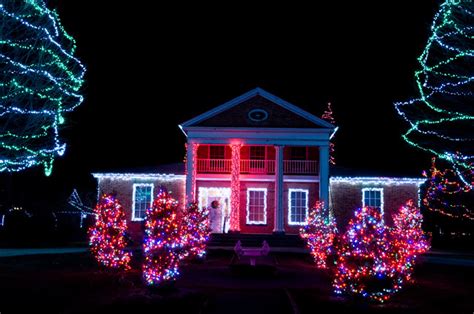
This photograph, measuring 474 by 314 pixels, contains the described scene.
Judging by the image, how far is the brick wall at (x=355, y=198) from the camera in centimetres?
2955

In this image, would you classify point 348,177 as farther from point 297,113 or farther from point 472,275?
point 472,275

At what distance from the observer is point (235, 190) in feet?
94.3

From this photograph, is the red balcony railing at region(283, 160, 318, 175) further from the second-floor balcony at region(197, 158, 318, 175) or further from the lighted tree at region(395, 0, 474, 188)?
the lighted tree at region(395, 0, 474, 188)

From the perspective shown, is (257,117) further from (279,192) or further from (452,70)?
(452,70)

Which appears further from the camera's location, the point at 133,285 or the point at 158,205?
the point at 133,285

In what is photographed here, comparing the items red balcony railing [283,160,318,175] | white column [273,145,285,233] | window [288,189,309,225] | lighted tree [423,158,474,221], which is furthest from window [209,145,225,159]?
lighted tree [423,158,474,221]

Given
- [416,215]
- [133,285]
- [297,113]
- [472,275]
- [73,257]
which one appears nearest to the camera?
[133,285]

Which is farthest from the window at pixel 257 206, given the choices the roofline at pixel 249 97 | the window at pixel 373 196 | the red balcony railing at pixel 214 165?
the window at pixel 373 196

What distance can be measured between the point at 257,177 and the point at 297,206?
9.11 feet

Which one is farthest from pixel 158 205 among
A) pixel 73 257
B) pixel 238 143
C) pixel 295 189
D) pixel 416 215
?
pixel 295 189

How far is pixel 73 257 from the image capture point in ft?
67.2

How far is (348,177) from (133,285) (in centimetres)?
1907

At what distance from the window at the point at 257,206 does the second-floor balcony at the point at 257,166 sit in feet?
3.72

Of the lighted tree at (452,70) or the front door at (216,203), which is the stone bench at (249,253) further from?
the front door at (216,203)
